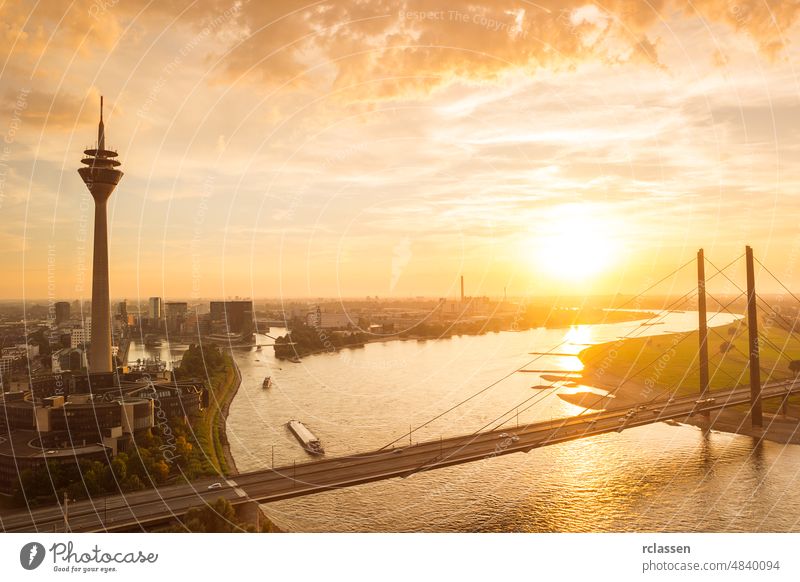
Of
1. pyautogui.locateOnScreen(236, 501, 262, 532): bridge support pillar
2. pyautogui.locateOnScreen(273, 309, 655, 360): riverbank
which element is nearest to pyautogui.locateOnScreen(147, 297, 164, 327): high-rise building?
pyautogui.locateOnScreen(273, 309, 655, 360): riverbank

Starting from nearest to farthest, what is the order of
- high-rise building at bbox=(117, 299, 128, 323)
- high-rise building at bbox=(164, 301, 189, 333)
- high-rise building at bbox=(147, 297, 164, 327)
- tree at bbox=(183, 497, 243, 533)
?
1. tree at bbox=(183, 497, 243, 533)
2. high-rise building at bbox=(117, 299, 128, 323)
3. high-rise building at bbox=(147, 297, 164, 327)
4. high-rise building at bbox=(164, 301, 189, 333)

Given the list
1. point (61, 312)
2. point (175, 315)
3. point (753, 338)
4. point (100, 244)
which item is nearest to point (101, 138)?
point (100, 244)

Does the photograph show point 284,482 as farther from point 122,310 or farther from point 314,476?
point 122,310

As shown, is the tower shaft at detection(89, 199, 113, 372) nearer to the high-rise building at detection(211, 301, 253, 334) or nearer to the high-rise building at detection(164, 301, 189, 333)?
the high-rise building at detection(211, 301, 253, 334)

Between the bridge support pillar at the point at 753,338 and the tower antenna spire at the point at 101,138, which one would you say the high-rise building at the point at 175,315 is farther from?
the bridge support pillar at the point at 753,338

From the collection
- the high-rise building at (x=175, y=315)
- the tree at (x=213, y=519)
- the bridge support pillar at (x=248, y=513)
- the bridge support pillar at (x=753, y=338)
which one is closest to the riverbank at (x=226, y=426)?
the bridge support pillar at (x=248, y=513)

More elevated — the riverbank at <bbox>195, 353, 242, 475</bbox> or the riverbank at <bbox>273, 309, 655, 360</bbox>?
the riverbank at <bbox>273, 309, 655, 360</bbox>
